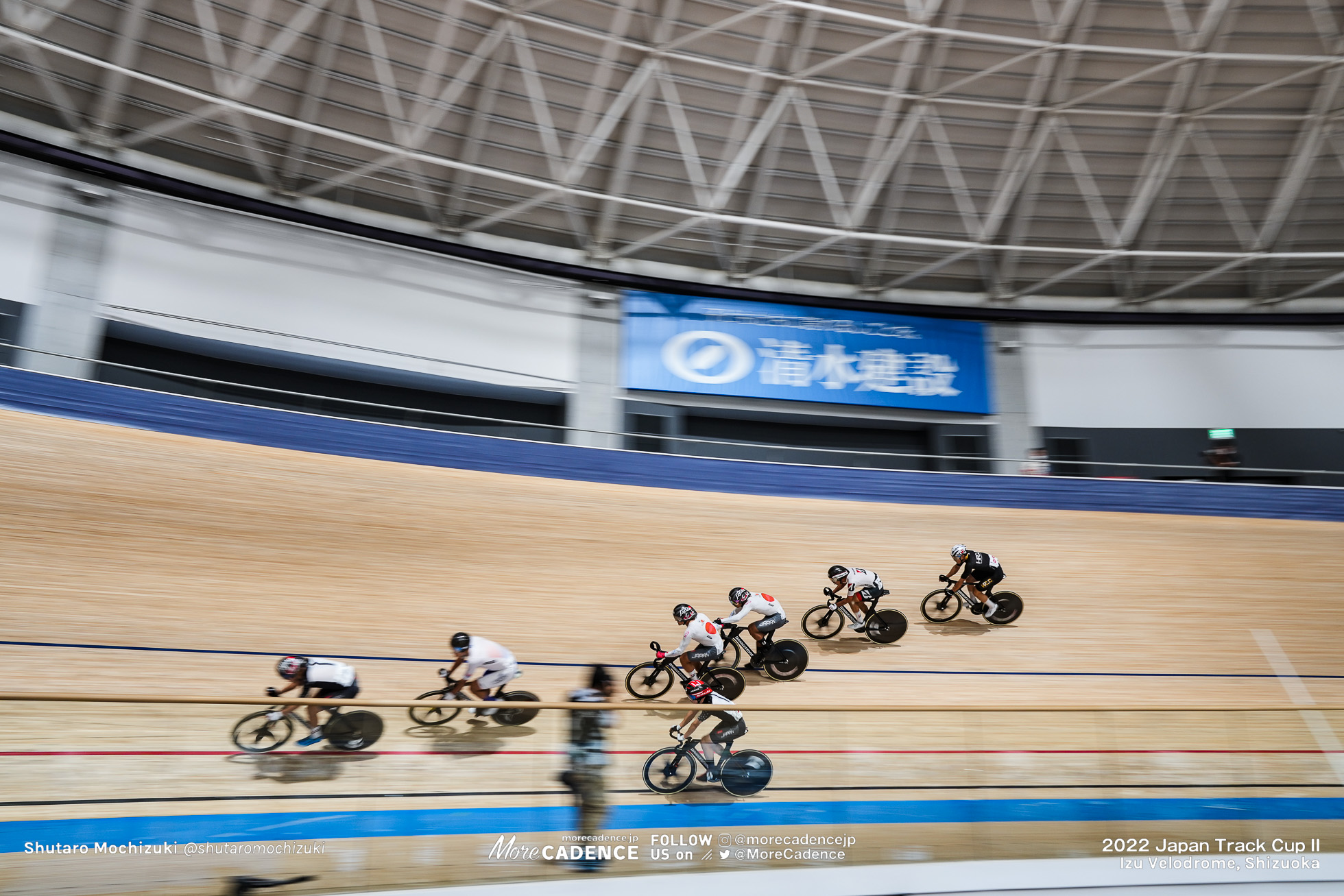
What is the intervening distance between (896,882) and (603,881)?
1297mm

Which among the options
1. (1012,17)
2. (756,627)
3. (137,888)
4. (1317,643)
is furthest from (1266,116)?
(137,888)

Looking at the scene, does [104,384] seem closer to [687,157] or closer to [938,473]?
[687,157]

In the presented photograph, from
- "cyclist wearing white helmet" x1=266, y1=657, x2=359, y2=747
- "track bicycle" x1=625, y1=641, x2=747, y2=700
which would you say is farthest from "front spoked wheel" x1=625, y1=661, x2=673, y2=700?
"cyclist wearing white helmet" x1=266, y1=657, x2=359, y2=747

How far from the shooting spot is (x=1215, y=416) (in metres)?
14.3

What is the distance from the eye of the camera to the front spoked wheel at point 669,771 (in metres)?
3.35

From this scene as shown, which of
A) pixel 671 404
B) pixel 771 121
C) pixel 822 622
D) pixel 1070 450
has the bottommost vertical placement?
pixel 822 622

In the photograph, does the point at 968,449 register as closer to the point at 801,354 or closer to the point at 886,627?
the point at 801,354

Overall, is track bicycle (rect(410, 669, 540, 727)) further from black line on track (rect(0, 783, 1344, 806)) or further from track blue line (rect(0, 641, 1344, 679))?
track blue line (rect(0, 641, 1344, 679))

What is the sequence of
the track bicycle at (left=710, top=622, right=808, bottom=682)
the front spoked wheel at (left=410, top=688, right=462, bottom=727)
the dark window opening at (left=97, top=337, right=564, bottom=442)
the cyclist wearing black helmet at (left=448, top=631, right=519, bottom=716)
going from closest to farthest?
1. the front spoked wheel at (left=410, top=688, right=462, bottom=727)
2. the cyclist wearing black helmet at (left=448, top=631, right=519, bottom=716)
3. the track bicycle at (left=710, top=622, right=808, bottom=682)
4. the dark window opening at (left=97, top=337, right=564, bottom=442)

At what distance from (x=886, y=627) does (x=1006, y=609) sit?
149 centimetres

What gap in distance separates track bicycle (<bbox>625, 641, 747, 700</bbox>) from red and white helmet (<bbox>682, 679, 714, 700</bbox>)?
637 millimetres

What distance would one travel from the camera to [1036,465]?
1274 cm

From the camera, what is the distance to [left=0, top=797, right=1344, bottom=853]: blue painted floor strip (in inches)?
109

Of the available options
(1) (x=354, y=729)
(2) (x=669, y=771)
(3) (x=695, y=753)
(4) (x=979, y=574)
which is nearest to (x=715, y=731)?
(3) (x=695, y=753)
